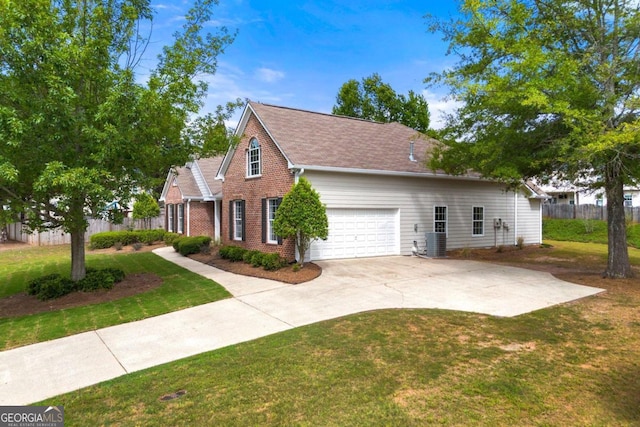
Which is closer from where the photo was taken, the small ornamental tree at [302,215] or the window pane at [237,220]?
the small ornamental tree at [302,215]

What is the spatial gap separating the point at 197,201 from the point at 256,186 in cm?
836

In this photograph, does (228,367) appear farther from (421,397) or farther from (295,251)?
(295,251)

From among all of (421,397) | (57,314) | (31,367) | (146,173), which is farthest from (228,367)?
(146,173)

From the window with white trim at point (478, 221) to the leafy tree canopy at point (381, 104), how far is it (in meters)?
20.8

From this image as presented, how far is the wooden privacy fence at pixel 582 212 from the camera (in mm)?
24734

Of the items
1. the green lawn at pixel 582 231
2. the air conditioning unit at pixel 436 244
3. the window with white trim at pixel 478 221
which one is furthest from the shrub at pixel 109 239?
the green lawn at pixel 582 231

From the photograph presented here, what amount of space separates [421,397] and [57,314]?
8343 mm

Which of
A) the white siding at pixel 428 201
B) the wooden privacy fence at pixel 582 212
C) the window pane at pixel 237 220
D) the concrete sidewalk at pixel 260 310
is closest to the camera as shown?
the concrete sidewalk at pixel 260 310

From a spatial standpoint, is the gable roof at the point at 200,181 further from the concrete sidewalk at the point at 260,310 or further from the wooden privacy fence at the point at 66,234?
the concrete sidewalk at the point at 260,310

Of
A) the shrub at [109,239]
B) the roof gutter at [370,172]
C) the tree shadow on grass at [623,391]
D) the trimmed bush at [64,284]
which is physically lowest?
the tree shadow on grass at [623,391]

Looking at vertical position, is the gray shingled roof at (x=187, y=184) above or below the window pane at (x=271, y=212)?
above

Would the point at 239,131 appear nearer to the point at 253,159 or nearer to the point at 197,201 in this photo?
the point at 253,159

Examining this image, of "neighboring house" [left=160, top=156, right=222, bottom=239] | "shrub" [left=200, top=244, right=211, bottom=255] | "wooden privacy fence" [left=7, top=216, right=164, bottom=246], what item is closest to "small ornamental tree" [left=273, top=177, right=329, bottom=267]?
"shrub" [left=200, top=244, right=211, bottom=255]

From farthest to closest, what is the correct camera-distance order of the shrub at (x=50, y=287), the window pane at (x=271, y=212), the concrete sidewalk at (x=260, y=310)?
the window pane at (x=271, y=212) < the shrub at (x=50, y=287) < the concrete sidewalk at (x=260, y=310)
